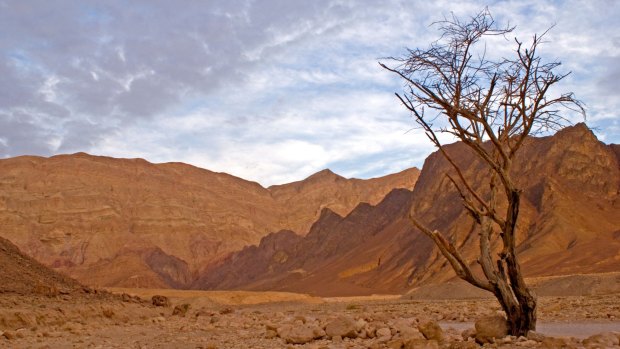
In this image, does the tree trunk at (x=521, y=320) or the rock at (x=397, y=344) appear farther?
the tree trunk at (x=521, y=320)

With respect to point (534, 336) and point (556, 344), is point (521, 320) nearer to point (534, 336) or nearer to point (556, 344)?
point (534, 336)

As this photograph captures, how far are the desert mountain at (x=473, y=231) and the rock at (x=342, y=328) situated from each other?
1655 inches

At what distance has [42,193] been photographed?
145000 millimetres

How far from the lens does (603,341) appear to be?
11.6 m

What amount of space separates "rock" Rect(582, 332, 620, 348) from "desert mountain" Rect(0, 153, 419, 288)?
4137 inches

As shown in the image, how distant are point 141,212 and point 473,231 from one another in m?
88.8

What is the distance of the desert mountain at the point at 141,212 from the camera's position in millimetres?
132500

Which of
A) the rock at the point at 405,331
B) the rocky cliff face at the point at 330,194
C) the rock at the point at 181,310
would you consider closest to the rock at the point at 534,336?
Answer: the rock at the point at 405,331

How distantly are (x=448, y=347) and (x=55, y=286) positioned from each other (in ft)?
72.0

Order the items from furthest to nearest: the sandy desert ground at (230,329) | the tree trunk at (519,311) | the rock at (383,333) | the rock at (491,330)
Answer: the rock at (383,333), the sandy desert ground at (230,329), the rock at (491,330), the tree trunk at (519,311)

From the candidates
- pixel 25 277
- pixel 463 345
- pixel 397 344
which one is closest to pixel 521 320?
pixel 463 345

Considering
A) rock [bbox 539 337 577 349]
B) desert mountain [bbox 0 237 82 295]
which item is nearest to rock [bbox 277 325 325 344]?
rock [bbox 539 337 577 349]

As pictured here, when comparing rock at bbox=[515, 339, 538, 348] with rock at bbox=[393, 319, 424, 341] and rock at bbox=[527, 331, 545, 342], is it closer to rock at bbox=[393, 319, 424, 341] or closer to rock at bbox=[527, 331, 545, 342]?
rock at bbox=[527, 331, 545, 342]

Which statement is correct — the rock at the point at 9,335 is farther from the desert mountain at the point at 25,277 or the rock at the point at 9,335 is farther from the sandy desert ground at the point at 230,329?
the desert mountain at the point at 25,277
